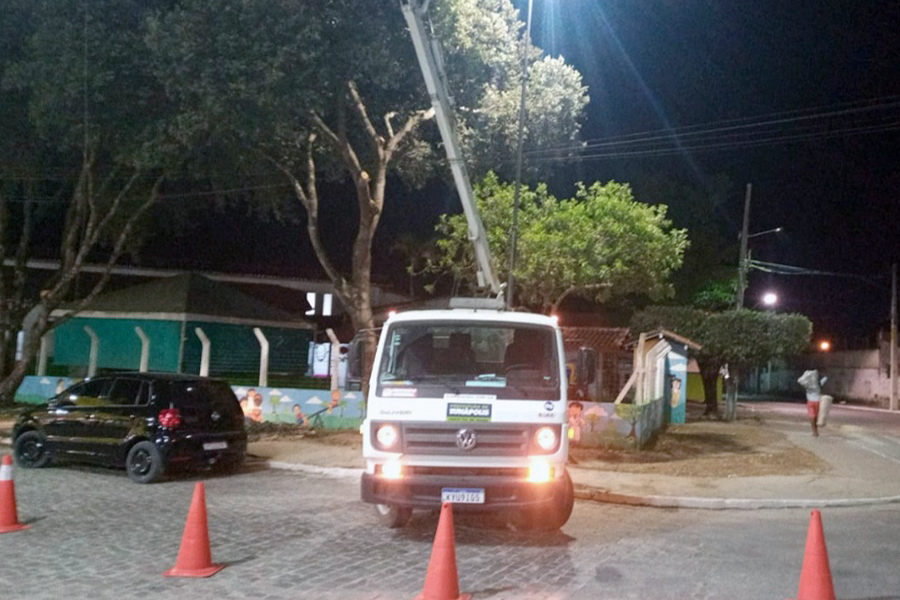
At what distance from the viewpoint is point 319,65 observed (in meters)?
16.2

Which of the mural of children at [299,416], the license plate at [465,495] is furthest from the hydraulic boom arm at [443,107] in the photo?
the license plate at [465,495]

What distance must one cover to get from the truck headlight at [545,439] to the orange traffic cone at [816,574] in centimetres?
273

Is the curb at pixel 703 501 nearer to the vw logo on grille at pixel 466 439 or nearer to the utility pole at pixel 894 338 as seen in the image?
the vw logo on grille at pixel 466 439

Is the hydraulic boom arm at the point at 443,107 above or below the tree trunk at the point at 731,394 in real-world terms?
above

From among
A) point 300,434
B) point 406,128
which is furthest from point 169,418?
point 406,128

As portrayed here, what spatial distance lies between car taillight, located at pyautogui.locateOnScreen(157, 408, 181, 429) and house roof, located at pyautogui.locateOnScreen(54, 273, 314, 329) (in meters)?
14.0

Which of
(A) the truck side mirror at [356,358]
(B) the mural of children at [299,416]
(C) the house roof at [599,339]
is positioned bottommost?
(B) the mural of children at [299,416]

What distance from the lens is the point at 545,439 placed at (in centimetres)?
900

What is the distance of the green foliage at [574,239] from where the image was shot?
2431cm

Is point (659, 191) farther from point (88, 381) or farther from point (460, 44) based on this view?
point (88, 381)

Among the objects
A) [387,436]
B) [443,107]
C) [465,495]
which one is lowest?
[465,495]

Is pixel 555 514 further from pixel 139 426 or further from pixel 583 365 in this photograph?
pixel 139 426

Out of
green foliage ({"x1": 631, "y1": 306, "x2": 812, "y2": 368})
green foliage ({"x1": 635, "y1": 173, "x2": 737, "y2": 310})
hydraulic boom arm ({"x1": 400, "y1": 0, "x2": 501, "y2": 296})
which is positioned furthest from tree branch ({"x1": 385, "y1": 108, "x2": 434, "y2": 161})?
green foliage ({"x1": 635, "y1": 173, "x2": 737, "y2": 310})

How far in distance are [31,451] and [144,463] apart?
251cm
